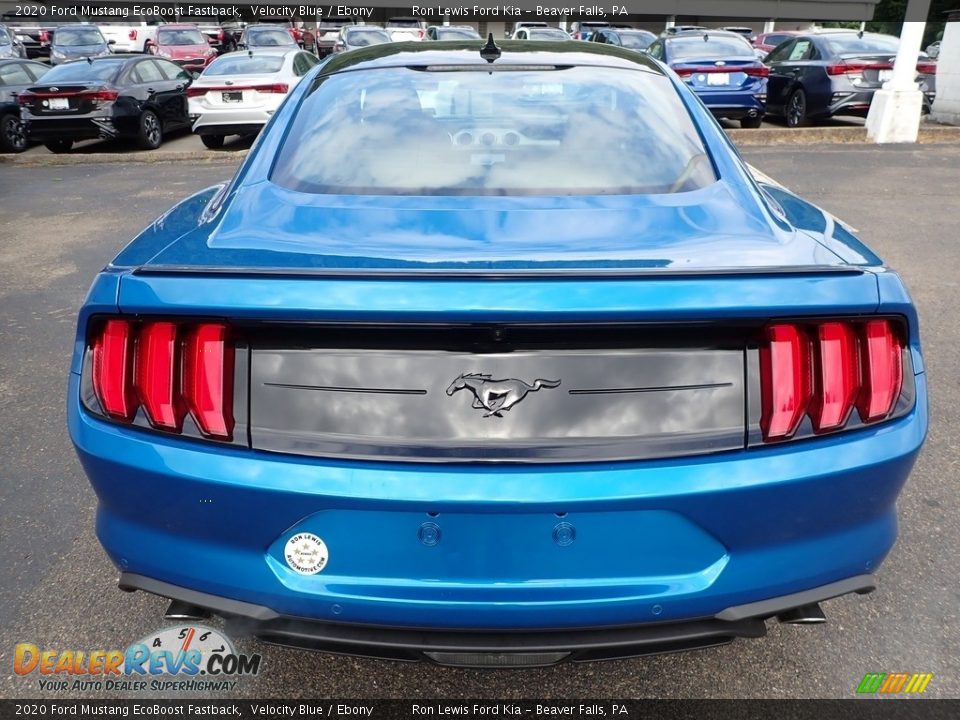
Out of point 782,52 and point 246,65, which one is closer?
point 246,65

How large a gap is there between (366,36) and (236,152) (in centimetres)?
1004

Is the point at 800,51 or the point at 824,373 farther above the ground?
the point at 800,51

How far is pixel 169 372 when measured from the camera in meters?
1.69

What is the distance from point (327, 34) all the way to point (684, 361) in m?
29.3

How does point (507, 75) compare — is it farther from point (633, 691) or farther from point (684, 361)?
point (633, 691)

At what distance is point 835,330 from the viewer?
5.47 feet

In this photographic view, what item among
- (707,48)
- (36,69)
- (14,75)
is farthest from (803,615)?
(36,69)

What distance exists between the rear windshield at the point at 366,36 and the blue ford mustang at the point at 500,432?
18612mm

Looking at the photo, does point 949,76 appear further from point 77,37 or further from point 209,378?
point 77,37

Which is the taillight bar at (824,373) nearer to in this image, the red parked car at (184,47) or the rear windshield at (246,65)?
the rear windshield at (246,65)

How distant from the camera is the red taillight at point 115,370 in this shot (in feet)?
5.64

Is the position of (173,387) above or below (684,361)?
below

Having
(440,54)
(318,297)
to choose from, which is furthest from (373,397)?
(440,54)

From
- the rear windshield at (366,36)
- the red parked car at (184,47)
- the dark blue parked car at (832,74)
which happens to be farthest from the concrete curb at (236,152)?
the red parked car at (184,47)
